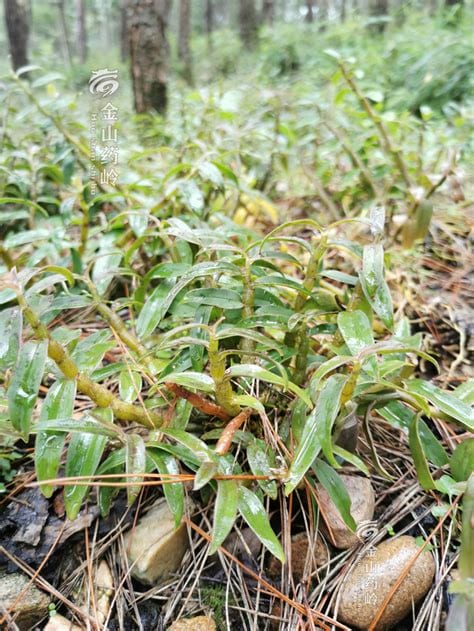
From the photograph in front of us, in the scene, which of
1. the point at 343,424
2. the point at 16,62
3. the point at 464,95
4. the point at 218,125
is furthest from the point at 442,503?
the point at 16,62

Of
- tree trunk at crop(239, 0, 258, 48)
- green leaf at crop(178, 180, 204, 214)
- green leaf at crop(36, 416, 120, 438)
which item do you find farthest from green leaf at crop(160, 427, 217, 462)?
tree trunk at crop(239, 0, 258, 48)

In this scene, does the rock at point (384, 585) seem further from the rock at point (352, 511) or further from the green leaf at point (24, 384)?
the green leaf at point (24, 384)

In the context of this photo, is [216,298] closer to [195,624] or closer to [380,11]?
[195,624]

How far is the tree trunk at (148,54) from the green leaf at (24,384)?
298cm

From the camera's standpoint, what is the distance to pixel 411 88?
513cm

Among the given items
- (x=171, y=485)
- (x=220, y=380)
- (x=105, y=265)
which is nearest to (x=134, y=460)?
(x=171, y=485)

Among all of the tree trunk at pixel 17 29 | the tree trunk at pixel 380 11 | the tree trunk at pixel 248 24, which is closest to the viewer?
the tree trunk at pixel 17 29

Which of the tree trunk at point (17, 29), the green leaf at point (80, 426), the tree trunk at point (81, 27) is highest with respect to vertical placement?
the tree trunk at point (81, 27)

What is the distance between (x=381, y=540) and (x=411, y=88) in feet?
17.8

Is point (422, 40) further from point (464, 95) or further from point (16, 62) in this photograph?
point (16, 62)

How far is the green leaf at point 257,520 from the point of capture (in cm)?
74

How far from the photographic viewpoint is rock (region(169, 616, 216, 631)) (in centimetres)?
81

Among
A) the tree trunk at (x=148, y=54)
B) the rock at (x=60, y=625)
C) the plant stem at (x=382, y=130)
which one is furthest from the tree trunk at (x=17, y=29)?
the rock at (x=60, y=625)

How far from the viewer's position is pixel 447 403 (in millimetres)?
836
